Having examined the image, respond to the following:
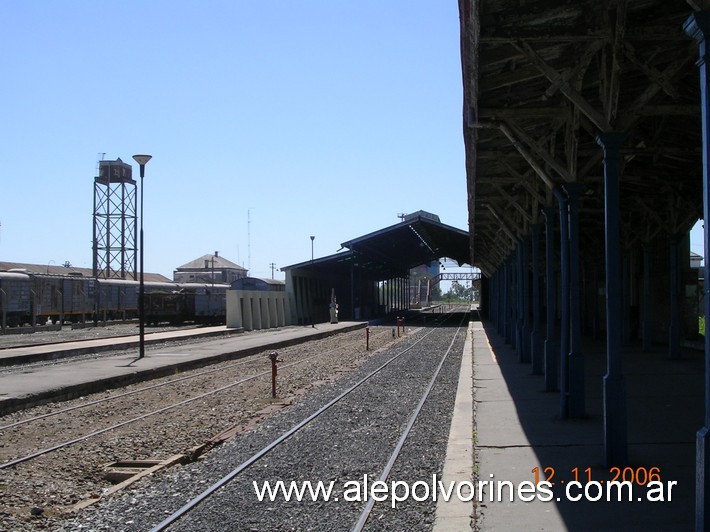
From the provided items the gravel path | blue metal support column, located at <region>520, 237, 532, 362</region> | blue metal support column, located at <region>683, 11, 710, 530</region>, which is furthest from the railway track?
blue metal support column, located at <region>683, 11, 710, 530</region>

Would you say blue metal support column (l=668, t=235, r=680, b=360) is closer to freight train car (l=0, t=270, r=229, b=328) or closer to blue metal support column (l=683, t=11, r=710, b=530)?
blue metal support column (l=683, t=11, r=710, b=530)

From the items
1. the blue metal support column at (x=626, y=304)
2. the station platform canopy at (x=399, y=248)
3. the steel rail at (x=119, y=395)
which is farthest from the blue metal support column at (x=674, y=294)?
the station platform canopy at (x=399, y=248)

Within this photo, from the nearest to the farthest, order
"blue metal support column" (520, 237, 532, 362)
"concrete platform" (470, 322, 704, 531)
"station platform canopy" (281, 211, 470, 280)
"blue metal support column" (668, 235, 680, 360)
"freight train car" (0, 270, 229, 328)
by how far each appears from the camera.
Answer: "concrete platform" (470, 322, 704, 531) → "blue metal support column" (668, 235, 680, 360) → "blue metal support column" (520, 237, 532, 362) → "freight train car" (0, 270, 229, 328) → "station platform canopy" (281, 211, 470, 280)

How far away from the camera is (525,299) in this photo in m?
18.4

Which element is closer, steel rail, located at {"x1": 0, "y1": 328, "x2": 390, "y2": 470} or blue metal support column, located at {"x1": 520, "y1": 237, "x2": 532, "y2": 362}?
steel rail, located at {"x1": 0, "y1": 328, "x2": 390, "y2": 470}

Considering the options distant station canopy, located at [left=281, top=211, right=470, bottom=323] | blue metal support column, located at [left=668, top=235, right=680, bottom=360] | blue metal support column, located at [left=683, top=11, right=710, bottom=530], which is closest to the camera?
blue metal support column, located at [left=683, top=11, right=710, bottom=530]

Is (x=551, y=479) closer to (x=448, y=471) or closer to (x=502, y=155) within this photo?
(x=448, y=471)

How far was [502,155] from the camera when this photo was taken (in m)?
14.1

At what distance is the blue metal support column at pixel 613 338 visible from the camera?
750cm

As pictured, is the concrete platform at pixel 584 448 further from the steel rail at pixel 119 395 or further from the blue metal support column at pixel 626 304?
the steel rail at pixel 119 395

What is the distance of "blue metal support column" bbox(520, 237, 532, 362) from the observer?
59.6 ft

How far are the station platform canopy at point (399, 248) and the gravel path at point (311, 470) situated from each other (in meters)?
29.6

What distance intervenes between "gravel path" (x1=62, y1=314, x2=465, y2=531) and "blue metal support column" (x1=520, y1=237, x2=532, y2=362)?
13.7 ft

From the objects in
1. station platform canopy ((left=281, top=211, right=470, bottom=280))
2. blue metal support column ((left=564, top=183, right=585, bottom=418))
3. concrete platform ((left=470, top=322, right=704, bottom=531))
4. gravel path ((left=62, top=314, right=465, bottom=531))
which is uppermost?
station platform canopy ((left=281, top=211, right=470, bottom=280))
